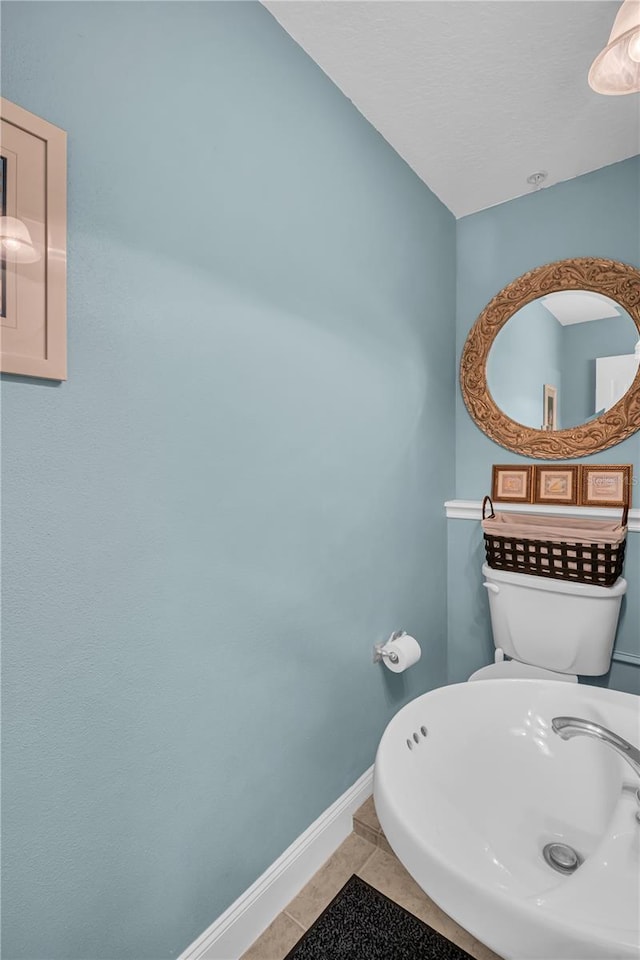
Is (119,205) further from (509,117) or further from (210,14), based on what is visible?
(509,117)

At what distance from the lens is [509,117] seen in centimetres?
143

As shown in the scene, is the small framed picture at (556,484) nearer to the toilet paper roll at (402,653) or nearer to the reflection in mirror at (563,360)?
the reflection in mirror at (563,360)

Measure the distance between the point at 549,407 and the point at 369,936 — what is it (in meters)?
1.77

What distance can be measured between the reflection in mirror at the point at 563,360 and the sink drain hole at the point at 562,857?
134 cm

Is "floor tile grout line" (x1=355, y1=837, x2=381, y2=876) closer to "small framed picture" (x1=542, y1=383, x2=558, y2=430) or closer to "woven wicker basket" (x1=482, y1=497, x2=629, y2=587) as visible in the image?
"woven wicker basket" (x1=482, y1=497, x2=629, y2=587)

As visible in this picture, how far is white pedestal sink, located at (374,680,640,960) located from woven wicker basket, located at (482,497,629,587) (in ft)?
1.53

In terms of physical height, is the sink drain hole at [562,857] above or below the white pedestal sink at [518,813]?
below

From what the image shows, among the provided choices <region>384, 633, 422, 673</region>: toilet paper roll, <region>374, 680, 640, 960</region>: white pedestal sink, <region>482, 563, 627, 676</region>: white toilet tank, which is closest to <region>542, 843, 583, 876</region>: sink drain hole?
<region>374, 680, 640, 960</region>: white pedestal sink

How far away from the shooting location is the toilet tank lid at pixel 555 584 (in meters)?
1.51

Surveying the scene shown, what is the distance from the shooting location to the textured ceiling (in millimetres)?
1108

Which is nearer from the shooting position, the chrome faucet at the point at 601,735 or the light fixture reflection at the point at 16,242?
the light fixture reflection at the point at 16,242

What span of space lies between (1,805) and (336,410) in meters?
1.11

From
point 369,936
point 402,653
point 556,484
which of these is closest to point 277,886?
point 369,936

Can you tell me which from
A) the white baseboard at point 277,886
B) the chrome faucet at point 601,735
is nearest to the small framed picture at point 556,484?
the chrome faucet at point 601,735
